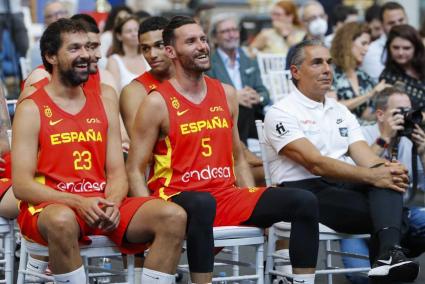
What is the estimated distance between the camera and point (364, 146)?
7.52m

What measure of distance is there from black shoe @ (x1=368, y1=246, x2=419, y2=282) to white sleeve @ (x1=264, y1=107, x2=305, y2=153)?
915 mm

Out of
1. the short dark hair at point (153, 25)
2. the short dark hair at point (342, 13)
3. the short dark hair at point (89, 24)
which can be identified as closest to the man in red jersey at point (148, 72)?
the short dark hair at point (153, 25)

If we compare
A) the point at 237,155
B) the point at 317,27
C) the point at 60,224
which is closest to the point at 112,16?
the point at 317,27

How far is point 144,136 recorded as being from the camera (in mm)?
6707

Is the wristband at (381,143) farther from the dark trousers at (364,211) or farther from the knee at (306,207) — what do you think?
the knee at (306,207)

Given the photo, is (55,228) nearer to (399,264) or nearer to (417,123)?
(399,264)

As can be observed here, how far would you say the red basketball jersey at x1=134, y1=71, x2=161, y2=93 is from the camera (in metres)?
7.49

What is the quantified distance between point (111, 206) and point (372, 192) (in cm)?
173

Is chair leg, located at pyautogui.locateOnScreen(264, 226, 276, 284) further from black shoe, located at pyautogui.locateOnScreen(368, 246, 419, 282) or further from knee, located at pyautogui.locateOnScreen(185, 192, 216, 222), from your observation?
knee, located at pyautogui.locateOnScreen(185, 192, 216, 222)

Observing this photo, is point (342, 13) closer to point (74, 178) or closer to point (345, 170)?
point (345, 170)

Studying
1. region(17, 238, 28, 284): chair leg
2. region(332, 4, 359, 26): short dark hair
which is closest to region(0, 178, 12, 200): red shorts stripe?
region(17, 238, 28, 284): chair leg

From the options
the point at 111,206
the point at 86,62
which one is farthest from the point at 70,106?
the point at 111,206

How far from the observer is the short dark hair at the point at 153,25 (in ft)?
25.2

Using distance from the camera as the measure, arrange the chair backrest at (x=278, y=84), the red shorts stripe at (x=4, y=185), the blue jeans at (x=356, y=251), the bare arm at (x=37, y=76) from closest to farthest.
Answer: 1. the red shorts stripe at (x=4, y=185)
2. the bare arm at (x=37, y=76)
3. the blue jeans at (x=356, y=251)
4. the chair backrest at (x=278, y=84)
